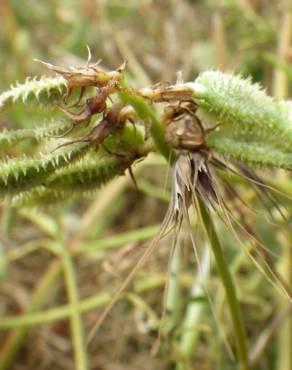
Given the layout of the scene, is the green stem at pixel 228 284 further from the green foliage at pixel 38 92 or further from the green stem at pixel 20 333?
the green stem at pixel 20 333

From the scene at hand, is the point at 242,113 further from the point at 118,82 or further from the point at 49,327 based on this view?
the point at 49,327

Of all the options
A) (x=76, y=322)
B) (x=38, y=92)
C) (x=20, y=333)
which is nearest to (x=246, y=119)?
(x=38, y=92)

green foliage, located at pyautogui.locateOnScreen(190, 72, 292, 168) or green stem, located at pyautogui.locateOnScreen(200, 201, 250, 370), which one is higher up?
green foliage, located at pyautogui.locateOnScreen(190, 72, 292, 168)

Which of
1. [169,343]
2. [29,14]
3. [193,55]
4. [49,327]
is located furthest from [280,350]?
[29,14]

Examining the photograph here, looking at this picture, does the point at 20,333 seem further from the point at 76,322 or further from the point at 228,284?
the point at 228,284

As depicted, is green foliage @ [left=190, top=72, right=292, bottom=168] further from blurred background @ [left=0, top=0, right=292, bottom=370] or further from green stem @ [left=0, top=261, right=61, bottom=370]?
green stem @ [left=0, top=261, right=61, bottom=370]

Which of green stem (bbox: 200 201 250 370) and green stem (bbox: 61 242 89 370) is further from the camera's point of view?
green stem (bbox: 61 242 89 370)

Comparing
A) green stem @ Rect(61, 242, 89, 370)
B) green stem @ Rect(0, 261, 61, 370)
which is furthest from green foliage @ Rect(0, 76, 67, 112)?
green stem @ Rect(0, 261, 61, 370)
